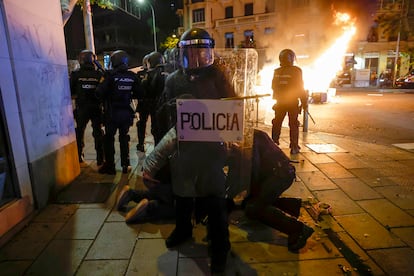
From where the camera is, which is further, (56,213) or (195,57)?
(56,213)

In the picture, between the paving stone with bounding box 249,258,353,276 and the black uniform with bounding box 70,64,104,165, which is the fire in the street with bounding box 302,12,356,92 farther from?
the paving stone with bounding box 249,258,353,276

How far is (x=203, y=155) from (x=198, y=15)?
4738 centimetres

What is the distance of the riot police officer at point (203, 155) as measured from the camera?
2799 mm

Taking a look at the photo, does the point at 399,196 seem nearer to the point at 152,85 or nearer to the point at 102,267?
the point at 102,267

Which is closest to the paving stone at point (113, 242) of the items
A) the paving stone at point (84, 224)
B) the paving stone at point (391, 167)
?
the paving stone at point (84, 224)

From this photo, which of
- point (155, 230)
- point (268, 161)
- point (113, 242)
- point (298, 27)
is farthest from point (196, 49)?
point (298, 27)

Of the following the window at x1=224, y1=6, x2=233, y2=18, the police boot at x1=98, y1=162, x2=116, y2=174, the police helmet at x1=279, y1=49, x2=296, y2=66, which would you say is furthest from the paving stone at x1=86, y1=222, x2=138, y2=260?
the window at x1=224, y1=6, x2=233, y2=18

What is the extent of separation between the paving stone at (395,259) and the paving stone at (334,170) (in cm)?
208

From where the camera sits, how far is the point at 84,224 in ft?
12.2

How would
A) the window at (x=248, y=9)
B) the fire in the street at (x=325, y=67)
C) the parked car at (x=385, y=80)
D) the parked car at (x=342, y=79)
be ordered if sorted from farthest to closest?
the window at (x=248, y=9) → the parked car at (x=342, y=79) → the parked car at (x=385, y=80) → the fire in the street at (x=325, y=67)

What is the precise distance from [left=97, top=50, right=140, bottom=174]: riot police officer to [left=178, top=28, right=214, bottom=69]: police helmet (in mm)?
2546

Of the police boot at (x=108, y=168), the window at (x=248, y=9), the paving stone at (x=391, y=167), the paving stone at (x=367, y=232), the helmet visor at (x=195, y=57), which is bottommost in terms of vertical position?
the paving stone at (x=367, y=232)

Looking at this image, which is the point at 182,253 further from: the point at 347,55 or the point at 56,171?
the point at 347,55

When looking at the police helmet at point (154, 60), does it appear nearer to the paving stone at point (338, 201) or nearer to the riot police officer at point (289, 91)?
the riot police officer at point (289, 91)
